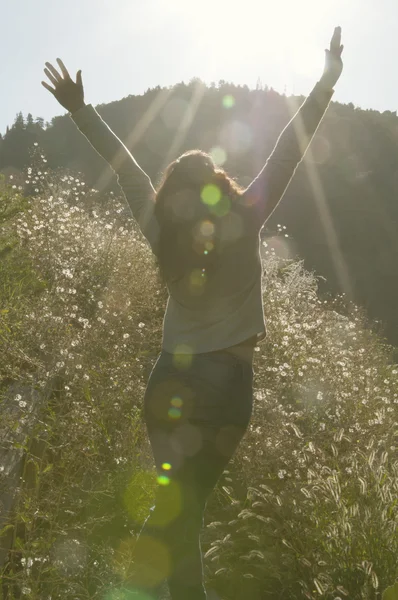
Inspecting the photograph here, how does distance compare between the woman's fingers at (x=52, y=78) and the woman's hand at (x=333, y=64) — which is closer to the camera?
the woman's hand at (x=333, y=64)

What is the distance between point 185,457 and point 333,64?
1.59 m

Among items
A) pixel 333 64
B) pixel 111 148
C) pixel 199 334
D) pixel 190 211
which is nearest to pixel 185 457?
pixel 199 334

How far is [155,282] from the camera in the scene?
596 centimetres

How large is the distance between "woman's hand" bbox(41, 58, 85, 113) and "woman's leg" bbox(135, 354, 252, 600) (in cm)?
126

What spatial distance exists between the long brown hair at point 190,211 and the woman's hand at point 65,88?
0.63m

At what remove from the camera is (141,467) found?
3324mm

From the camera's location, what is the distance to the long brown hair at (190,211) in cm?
187

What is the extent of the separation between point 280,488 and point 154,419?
1852 mm

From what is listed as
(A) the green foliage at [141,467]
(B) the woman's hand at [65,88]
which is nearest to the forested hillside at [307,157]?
(A) the green foliage at [141,467]

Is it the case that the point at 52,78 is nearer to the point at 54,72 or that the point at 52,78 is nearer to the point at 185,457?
the point at 54,72

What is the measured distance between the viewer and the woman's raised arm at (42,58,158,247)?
6.87ft

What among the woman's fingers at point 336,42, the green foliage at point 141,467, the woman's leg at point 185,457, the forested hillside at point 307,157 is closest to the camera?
the woman's leg at point 185,457

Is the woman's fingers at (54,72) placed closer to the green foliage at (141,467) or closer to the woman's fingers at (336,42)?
the woman's fingers at (336,42)

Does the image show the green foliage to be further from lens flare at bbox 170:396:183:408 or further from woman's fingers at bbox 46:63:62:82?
woman's fingers at bbox 46:63:62:82
